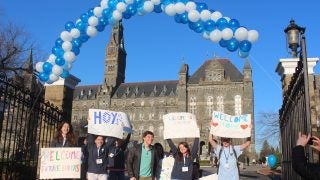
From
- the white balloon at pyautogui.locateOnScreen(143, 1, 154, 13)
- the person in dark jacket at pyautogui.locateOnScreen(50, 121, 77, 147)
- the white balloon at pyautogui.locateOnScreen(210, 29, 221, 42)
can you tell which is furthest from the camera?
the white balloon at pyautogui.locateOnScreen(143, 1, 154, 13)

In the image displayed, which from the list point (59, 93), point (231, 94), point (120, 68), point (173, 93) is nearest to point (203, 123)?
point (231, 94)

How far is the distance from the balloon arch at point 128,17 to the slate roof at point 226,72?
6378cm

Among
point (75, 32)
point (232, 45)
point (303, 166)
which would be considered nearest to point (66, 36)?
point (75, 32)

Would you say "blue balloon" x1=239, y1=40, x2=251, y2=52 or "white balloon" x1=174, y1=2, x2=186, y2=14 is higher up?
"white balloon" x1=174, y1=2, x2=186, y2=14

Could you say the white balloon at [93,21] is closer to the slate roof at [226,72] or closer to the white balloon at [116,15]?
the white balloon at [116,15]

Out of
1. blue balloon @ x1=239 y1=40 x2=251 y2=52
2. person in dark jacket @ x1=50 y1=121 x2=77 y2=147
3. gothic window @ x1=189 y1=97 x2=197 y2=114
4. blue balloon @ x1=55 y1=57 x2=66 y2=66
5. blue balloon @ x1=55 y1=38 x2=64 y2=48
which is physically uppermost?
gothic window @ x1=189 y1=97 x2=197 y2=114

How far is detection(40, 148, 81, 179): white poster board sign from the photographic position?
24.1 feet

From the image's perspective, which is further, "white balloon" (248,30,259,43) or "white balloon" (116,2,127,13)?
"white balloon" (116,2,127,13)

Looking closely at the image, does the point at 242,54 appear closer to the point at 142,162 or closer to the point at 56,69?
the point at 142,162

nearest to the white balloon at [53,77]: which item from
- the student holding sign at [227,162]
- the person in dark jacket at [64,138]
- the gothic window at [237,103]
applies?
the person in dark jacket at [64,138]

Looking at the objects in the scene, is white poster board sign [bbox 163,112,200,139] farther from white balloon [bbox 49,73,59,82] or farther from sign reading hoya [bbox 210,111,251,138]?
white balloon [bbox 49,73,59,82]

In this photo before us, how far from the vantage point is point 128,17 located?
10484mm

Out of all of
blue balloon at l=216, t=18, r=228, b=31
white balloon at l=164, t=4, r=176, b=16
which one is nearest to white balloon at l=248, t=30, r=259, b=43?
blue balloon at l=216, t=18, r=228, b=31

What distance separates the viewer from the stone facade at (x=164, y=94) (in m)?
71.4
